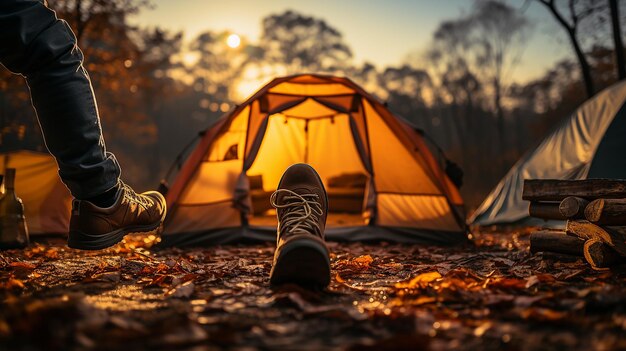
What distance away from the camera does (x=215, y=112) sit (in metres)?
33.1

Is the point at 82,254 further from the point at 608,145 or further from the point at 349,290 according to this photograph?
the point at 608,145

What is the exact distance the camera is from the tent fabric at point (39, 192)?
541 cm

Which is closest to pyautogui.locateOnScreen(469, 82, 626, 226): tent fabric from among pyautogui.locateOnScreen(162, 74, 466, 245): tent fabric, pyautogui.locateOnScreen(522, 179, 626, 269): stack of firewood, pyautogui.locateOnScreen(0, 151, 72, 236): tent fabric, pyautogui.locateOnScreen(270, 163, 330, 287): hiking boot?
pyautogui.locateOnScreen(162, 74, 466, 245): tent fabric

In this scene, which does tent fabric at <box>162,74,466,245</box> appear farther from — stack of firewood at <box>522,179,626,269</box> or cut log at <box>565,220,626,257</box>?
cut log at <box>565,220,626,257</box>

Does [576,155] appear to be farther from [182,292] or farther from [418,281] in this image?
[182,292]

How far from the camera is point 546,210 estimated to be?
3.30m

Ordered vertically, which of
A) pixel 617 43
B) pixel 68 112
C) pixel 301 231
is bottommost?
pixel 301 231

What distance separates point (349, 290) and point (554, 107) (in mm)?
24761

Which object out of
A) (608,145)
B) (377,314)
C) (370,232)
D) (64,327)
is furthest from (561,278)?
(608,145)

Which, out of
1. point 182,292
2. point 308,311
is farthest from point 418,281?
point 182,292

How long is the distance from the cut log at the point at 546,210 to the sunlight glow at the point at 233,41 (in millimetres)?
22494

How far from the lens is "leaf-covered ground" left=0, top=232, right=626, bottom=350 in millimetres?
1256

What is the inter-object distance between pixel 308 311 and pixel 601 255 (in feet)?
6.01

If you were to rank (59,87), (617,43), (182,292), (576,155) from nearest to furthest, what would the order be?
(59,87) → (182,292) → (576,155) → (617,43)
